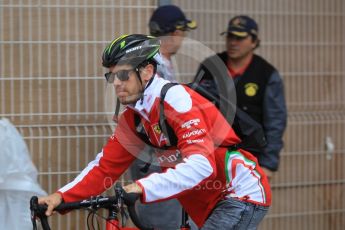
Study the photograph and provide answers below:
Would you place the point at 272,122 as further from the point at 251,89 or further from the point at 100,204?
the point at 100,204

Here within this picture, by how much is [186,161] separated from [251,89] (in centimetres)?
225

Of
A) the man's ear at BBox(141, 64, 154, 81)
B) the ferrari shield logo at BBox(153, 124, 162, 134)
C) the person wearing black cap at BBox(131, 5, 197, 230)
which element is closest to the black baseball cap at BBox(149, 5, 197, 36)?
the person wearing black cap at BBox(131, 5, 197, 230)

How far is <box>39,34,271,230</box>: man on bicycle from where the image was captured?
12.3 ft

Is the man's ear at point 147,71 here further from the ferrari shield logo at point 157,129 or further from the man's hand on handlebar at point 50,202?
the man's hand on handlebar at point 50,202

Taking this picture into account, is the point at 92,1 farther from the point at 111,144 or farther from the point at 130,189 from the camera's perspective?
the point at 130,189

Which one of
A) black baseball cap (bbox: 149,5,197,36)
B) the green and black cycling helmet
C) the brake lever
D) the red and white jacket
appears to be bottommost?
the brake lever

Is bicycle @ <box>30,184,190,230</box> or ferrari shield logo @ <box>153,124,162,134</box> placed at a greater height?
ferrari shield logo @ <box>153,124,162,134</box>

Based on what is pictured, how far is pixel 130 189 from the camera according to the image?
12.0 ft

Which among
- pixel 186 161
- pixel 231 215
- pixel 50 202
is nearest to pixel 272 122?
pixel 231 215

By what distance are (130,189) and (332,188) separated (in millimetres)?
3834

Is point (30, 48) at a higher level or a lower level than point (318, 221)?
higher

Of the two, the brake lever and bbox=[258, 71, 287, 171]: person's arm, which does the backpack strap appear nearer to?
the brake lever

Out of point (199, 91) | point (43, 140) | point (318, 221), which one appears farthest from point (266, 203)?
point (318, 221)

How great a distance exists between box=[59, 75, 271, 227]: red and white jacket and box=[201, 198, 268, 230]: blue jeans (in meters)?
0.03
